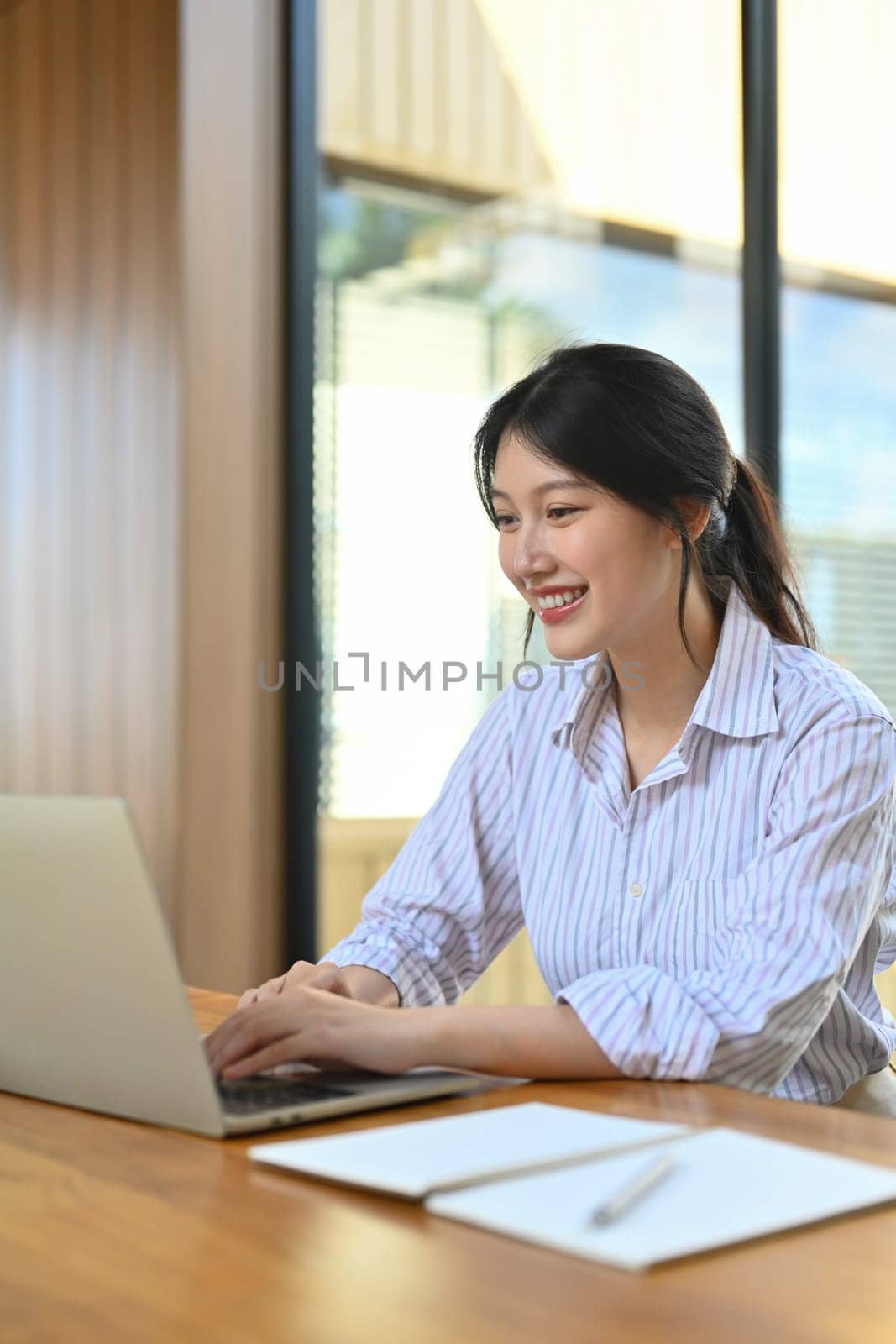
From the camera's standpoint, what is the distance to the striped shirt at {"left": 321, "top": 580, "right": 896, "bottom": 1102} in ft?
3.94

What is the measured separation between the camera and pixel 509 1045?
1135 millimetres

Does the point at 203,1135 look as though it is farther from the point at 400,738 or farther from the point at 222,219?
the point at 222,219

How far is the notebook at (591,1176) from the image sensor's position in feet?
2.43

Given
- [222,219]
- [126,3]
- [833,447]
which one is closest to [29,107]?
[126,3]

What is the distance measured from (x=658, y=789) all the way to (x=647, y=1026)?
0.36 metres

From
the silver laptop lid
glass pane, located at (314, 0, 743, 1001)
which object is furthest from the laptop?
glass pane, located at (314, 0, 743, 1001)

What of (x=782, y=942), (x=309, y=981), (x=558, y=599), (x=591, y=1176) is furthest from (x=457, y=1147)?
(x=558, y=599)

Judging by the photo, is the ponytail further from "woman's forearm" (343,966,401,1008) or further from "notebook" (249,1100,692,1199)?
"notebook" (249,1100,692,1199)

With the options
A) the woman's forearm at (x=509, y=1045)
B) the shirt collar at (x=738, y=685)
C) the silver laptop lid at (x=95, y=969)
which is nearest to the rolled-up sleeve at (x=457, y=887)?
the shirt collar at (x=738, y=685)

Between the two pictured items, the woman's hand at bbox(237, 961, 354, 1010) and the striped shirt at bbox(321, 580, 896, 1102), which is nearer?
the striped shirt at bbox(321, 580, 896, 1102)

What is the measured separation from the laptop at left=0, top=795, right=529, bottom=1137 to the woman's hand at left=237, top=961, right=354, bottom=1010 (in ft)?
0.90

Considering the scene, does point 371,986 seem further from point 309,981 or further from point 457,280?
point 457,280

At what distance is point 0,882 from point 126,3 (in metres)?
3.03

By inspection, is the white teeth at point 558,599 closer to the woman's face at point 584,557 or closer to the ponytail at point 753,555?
the woman's face at point 584,557
